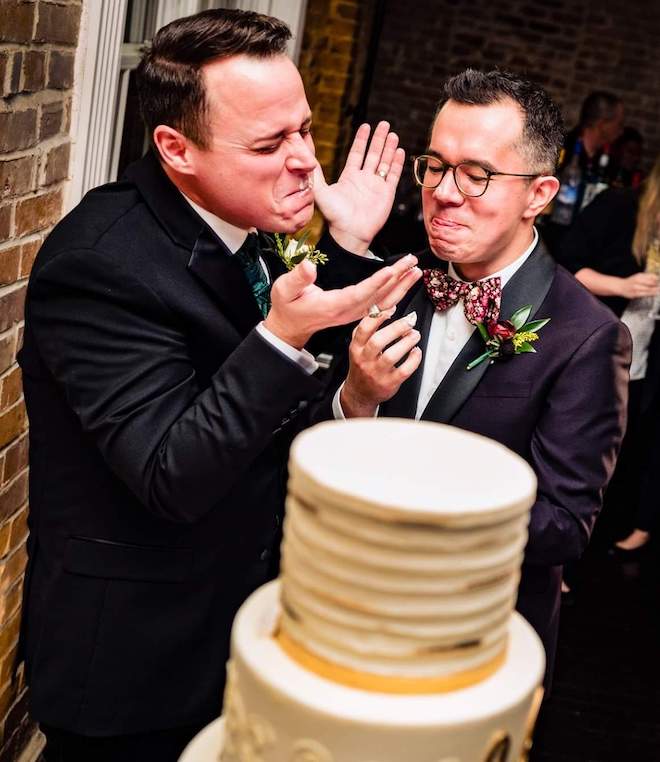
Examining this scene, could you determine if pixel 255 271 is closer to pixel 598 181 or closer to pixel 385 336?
pixel 385 336

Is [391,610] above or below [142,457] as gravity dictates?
above

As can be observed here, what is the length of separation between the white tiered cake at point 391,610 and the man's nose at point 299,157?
2.84ft

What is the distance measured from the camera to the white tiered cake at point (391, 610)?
2.79 ft

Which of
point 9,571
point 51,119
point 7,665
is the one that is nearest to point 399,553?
point 51,119

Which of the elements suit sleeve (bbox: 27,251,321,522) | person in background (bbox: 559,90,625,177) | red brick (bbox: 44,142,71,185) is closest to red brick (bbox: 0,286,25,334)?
red brick (bbox: 44,142,71,185)

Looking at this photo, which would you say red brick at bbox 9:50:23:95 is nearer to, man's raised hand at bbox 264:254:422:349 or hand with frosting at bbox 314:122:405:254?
hand with frosting at bbox 314:122:405:254

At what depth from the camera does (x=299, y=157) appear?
1.72 meters

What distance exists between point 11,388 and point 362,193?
2.63 ft

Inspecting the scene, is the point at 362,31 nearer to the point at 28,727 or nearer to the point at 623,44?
the point at 623,44

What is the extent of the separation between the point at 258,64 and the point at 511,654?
1065 mm

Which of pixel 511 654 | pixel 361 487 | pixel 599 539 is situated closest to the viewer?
pixel 361 487

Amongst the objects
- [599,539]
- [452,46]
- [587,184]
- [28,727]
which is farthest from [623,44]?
[28,727]

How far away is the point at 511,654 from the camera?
3.20 feet

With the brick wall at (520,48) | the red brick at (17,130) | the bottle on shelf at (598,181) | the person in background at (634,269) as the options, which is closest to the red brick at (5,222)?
the red brick at (17,130)
